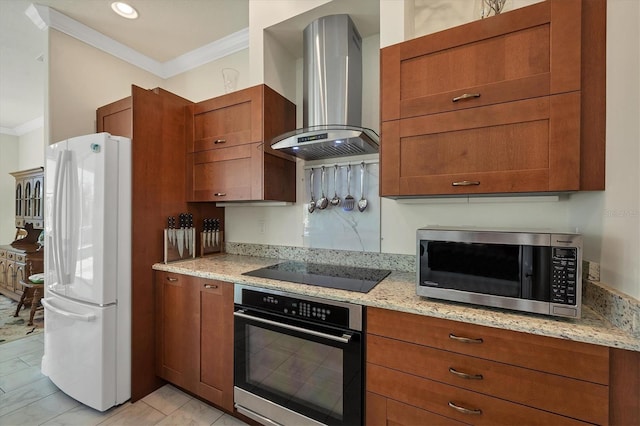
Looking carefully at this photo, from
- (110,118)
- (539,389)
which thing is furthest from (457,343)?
(110,118)

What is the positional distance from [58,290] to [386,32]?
2.73m

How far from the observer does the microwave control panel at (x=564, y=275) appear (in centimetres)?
98

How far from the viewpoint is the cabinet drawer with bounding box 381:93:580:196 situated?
1098mm

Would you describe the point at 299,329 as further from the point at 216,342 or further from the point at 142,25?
the point at 142,25

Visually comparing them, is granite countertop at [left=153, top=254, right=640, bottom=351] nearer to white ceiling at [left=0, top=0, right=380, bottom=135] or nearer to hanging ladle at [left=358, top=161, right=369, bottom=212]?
hanging ladle at [left=358, top=161, right=369, bottom=212]

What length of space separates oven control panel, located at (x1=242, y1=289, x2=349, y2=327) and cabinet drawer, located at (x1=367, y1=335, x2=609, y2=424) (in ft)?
0.56

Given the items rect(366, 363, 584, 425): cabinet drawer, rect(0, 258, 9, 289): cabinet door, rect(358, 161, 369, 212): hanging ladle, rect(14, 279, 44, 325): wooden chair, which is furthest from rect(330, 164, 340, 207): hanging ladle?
rect(0, 258, 9, 289): cabinet door

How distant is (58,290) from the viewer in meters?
1.93

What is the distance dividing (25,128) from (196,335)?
599 cm

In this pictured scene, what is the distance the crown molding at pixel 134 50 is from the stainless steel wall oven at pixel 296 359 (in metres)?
2.21

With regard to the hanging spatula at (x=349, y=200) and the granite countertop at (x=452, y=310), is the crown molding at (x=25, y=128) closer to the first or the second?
the granite countertop at (x=452, y=310)

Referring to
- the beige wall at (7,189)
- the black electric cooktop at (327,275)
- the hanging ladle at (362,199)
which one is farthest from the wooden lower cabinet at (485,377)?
the beige wall at (7,189)

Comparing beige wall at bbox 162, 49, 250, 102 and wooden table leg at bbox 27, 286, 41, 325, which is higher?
beige wall at bbox 162, 49, 250, 102

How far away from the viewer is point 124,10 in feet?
6.97
